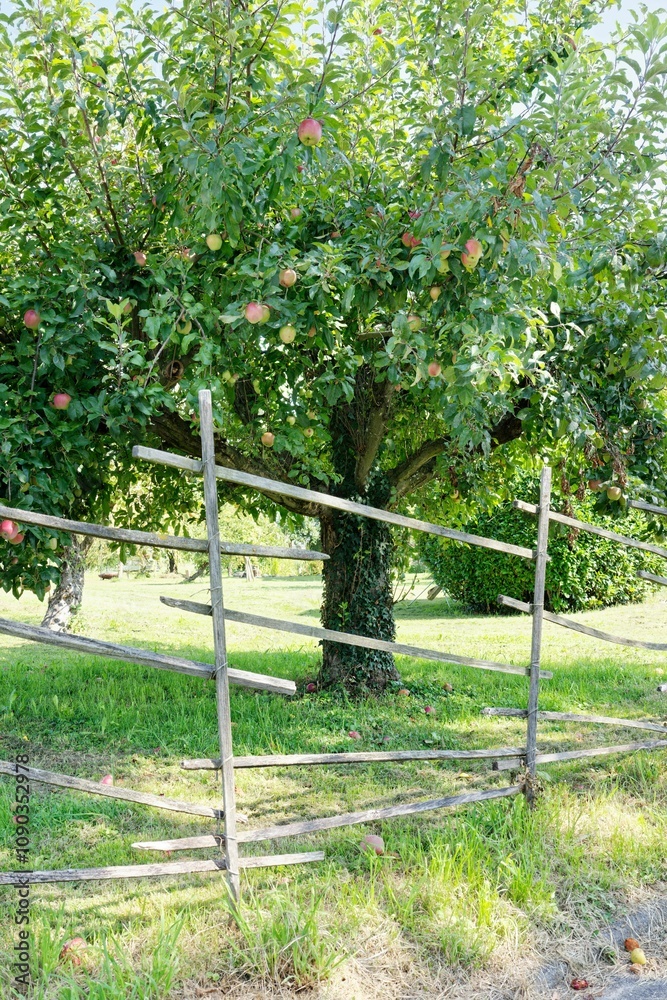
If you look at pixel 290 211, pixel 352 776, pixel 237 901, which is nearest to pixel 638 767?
pixel 352 776

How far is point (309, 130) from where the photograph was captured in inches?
127

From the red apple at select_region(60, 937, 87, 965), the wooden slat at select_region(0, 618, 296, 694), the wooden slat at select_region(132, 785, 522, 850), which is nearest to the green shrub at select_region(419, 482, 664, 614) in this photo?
the wooden slat at select_region(132, 785, 522, 850)

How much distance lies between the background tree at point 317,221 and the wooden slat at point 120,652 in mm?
1370

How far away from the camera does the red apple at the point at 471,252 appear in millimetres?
3146

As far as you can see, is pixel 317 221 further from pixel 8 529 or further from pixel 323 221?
pixel 8 529

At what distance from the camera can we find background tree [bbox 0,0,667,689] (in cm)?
328

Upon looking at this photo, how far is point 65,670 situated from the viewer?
770cm

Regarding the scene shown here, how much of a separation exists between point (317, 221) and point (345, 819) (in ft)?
9.87

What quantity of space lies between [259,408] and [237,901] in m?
3.12

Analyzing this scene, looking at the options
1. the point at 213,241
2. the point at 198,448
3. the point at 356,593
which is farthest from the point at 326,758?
the point at 356,593

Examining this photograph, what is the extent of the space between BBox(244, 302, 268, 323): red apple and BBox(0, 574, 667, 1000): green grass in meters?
2.31

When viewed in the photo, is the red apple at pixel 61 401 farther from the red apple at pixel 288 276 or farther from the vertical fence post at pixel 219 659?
the vertical fence post at pixel 219 659

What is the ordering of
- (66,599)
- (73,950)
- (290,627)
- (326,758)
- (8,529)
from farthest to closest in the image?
(66,599) → (8,529) → (326,758) → (290,627) → (73,950)

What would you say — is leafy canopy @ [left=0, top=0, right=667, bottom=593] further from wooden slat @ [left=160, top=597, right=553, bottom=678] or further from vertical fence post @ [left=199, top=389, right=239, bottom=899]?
wooden slat @ [left=160, top=597, right=553, bottom=678]
